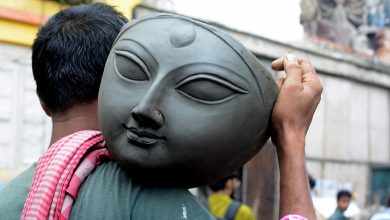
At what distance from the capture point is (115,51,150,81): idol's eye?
3.62ft

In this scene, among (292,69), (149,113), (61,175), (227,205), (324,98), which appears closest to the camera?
(149,113)

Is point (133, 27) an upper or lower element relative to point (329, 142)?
upper

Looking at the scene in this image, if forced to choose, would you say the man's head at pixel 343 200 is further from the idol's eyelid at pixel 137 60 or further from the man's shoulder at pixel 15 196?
the idol's eyelid at pixel 137 60

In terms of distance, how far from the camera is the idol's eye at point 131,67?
43.5 inches

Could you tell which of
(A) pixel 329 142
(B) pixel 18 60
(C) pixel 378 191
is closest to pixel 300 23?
(A) pixel 329 142

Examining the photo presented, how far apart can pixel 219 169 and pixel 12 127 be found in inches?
195

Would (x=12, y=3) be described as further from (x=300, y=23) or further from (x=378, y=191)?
(x=378, y=191)

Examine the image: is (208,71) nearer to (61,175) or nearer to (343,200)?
(61,175)

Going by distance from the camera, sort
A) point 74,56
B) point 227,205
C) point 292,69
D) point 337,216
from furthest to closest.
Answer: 1. point 337,216
2. point 227,205
3. point 74,56
4. point 292,69

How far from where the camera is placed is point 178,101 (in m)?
1.08

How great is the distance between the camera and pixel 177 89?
1.08m

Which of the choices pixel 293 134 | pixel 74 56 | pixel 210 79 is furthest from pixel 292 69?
pixel 74 56

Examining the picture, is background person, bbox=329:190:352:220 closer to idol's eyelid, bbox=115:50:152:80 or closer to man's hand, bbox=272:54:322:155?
man's hand, bbox=272:54:322:155

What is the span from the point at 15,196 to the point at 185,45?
1.97 ft
